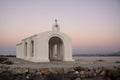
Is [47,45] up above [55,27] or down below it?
below

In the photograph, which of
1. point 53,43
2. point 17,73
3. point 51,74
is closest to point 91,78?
point 51,74

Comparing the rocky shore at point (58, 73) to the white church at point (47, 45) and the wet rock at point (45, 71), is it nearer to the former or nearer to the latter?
the wet rock at point (45, 71)

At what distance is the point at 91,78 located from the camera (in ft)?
42.3

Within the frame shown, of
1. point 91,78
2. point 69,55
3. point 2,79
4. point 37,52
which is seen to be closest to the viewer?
point 2,79

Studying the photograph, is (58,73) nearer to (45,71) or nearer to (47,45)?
(45,71)

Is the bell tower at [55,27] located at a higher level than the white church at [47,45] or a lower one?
higher

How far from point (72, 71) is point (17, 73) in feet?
11.6

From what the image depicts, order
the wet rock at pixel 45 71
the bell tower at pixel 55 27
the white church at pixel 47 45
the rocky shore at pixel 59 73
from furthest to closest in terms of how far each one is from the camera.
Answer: the bell tower at pixel 55 27, the white church at pixel 47 45, the wet rock at pixel 45 71, the rocky shore at pixel 59 73

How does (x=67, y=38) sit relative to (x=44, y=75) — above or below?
above

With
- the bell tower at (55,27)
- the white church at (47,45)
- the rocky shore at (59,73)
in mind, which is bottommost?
the rocky shore at (59,73)

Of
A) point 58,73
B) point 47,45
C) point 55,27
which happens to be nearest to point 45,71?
point 58,73

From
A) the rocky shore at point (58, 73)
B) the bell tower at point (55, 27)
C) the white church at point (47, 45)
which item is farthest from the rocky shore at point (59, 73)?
the bell tower at point (55, 27)

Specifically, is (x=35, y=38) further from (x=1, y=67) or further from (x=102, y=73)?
(x=102, y=73)

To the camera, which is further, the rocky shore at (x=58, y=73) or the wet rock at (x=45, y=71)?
the wet rock at (x=45, y=71)
